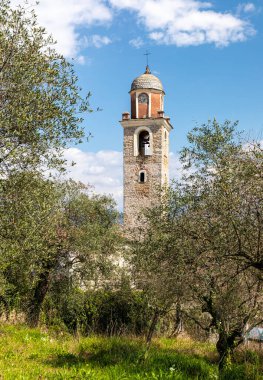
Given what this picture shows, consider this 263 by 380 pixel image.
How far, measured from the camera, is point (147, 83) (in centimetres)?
4519

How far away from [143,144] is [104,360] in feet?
115

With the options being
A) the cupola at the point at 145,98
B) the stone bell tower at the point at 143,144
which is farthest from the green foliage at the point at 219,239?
the cupola at the point at 145,98

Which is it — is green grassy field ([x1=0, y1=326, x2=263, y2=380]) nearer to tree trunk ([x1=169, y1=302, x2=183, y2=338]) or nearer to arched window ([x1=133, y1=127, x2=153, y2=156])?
tree trunk ([x1=169, y1=302, x2=183, y2=338])

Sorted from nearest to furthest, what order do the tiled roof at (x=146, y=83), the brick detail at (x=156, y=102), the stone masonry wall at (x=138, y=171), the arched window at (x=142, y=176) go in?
the stone masonry wall at (x=138, y=171) → the arched window at (x=142, y=176) → the brick detail at (x=156, y=102) → the tiled roof at (x=146, y=83)

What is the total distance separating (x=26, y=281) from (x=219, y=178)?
32.7 feet

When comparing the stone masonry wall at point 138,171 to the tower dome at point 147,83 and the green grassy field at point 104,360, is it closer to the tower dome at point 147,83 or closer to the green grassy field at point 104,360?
the tower dome at point 147,83

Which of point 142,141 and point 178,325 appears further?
point 142,141

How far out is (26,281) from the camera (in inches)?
667

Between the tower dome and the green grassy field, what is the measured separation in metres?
34.5

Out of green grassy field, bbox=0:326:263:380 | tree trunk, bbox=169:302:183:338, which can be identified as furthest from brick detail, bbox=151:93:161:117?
green grassy field, bbox=0:326:263:380

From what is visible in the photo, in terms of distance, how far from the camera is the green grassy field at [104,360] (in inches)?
365

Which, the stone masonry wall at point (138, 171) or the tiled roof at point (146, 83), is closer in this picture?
the stone masonry wall at point (138, 171)

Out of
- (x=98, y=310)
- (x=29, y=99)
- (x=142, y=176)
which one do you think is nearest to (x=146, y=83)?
(x=142, y=176)

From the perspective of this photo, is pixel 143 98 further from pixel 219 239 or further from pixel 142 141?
pixel 219 239
